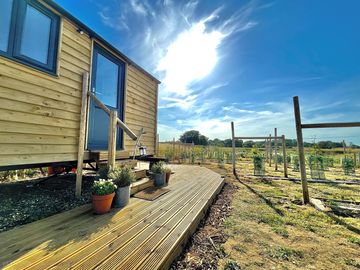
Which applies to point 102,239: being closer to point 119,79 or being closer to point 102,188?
point 102,188

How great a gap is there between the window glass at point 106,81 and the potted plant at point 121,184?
88.6 inches

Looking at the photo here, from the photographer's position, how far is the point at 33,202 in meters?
2.62

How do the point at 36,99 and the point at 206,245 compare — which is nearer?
the point at 206,245

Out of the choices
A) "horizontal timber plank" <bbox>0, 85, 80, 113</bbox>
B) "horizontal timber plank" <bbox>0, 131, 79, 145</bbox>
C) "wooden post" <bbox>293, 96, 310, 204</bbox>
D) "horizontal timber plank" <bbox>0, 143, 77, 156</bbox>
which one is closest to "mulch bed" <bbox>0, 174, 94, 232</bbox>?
"horizontal timber plank" <bbox>0, 143, 77, 156</bbox>

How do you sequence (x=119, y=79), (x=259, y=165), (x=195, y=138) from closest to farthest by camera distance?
(x=119, y=79) → (x=259, y=165) → (x=195, y=138)

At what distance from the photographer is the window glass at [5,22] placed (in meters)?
2.23

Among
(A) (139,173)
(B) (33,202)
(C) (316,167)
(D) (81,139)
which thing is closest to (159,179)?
(A) (139,173)

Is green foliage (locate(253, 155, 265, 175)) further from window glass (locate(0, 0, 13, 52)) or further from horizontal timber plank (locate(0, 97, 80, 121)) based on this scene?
window glass (locate(0, 0, 13, 52))

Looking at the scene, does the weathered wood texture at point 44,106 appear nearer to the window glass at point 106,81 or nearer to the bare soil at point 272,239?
the window glass at point 106,81

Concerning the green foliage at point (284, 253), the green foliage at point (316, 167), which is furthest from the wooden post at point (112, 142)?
the green foliage at point (316, 167)

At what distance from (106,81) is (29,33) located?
1.71 m

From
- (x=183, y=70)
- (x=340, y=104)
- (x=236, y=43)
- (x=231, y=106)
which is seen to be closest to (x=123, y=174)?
(x=183, y=70)

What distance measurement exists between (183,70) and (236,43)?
2.34 m

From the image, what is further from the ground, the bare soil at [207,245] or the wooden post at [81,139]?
the wooden post at [81,139]
